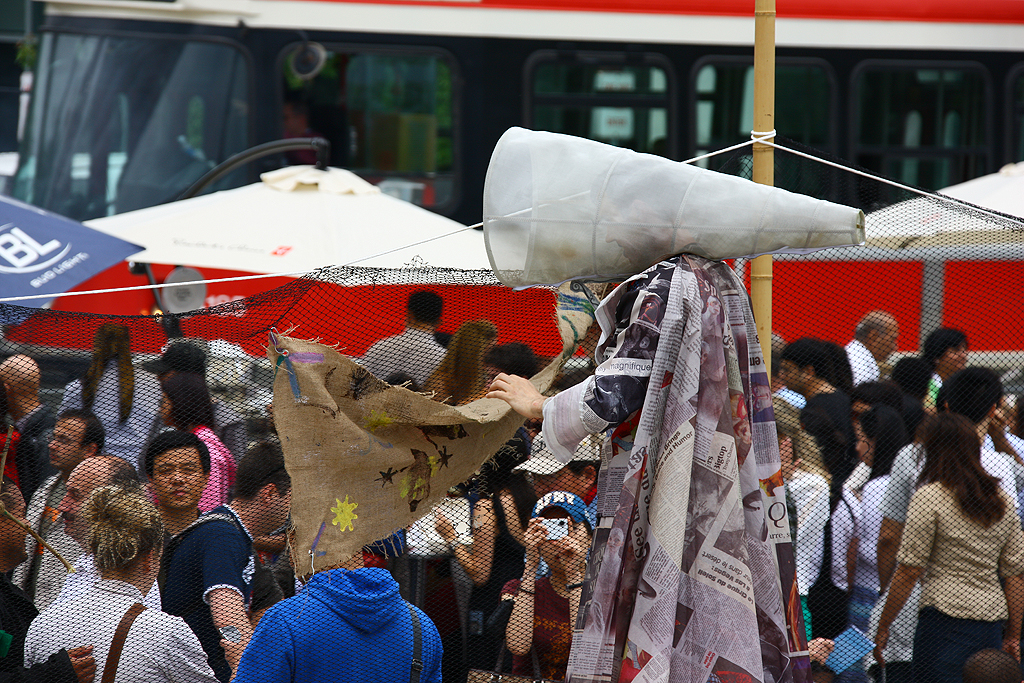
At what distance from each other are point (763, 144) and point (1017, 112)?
251 inches

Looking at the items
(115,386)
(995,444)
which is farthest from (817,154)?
(115,386)

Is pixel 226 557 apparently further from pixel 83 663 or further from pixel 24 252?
pixel 24 252

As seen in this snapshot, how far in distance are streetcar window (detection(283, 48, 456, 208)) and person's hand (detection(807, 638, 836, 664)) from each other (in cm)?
507

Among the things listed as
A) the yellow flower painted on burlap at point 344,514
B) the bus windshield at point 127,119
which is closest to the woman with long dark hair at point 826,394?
the yellow flower painted on burlap at point 344,514

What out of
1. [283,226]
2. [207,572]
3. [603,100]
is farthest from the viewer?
[603,100]

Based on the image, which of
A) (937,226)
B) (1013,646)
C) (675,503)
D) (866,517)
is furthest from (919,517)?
(675,503)

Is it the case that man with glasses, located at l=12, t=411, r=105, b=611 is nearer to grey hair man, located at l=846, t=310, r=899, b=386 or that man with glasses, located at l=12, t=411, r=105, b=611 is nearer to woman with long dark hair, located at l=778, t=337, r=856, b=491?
woman with long dark hair, located at l=778, t=337, r=856, b=491

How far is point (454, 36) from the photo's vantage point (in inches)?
297

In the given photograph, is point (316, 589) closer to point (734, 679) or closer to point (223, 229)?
point (734, 679)

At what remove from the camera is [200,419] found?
9.43 feet

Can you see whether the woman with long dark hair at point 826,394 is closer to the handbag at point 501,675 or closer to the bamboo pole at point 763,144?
the bamboo pole at point 763,144

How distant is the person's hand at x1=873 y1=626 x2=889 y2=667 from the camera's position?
3236 mm

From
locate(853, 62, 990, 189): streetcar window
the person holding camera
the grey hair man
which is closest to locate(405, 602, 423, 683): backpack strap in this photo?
the person holding camera

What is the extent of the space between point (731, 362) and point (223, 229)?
4.08 metres
